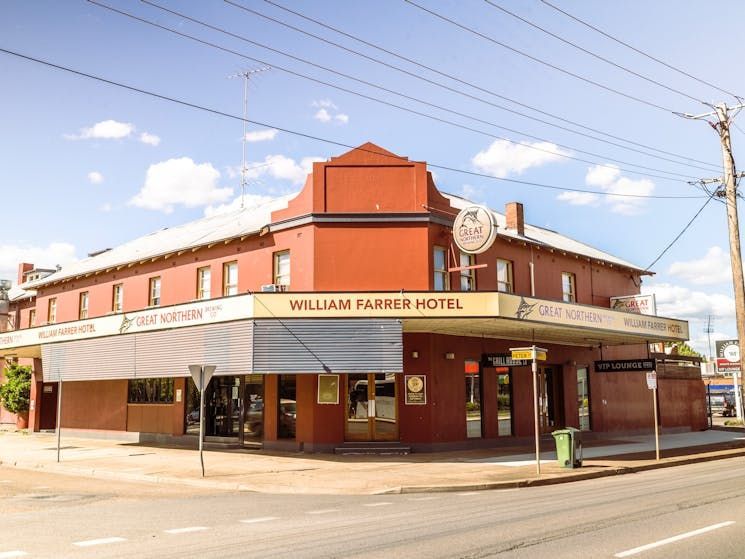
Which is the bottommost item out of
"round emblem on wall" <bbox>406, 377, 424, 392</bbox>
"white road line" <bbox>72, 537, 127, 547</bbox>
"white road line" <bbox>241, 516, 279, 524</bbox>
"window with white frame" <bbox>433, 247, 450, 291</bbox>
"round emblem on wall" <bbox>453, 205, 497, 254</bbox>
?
"white road line" <bbox>241, 516, 279, 524</bbox>

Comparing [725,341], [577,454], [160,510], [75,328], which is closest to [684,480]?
[577,454]

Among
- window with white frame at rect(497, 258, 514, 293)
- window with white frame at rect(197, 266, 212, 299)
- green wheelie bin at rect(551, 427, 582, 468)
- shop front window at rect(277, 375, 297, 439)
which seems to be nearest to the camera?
green wheelie bin at rect(551, 427, 582, 468)

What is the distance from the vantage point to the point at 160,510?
11.3m

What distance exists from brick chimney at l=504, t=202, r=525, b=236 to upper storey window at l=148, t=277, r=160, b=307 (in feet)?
47.1

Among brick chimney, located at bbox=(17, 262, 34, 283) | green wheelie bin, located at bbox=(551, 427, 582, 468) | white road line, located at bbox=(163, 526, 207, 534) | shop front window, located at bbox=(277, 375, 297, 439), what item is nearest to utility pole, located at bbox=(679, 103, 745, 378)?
green wheelie bin, located at bbox=(551, 427, 582, 468)

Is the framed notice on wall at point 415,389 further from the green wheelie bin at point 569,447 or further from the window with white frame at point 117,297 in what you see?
the window with white frame at point 117,297

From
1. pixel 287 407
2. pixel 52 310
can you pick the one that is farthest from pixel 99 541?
pixel 52 310

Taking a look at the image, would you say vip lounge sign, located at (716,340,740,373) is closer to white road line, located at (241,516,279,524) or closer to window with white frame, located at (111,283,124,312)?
window with white frame, located at (111,283,124,312)

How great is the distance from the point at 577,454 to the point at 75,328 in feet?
62.3

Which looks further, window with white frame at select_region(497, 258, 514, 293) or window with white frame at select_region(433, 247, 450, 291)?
window with white frame at select_region(497, 258, 514, 293)

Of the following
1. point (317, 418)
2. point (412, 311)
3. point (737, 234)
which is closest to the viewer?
point (412, 311)

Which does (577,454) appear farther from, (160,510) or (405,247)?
(160,510)

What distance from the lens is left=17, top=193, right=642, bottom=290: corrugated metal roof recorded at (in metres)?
25.8

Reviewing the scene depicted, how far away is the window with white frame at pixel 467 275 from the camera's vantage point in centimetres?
2286
